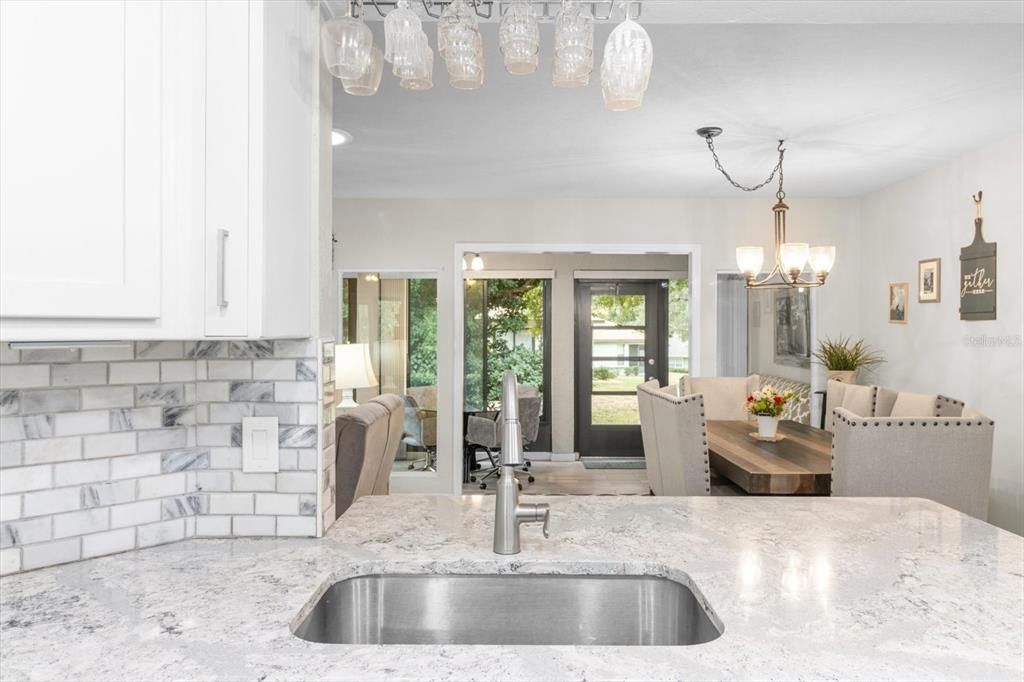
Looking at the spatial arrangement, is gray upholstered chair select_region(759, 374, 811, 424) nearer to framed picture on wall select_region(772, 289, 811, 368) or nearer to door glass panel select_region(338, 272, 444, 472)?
framed picture on wall select_region(772, 289, 811, 368)

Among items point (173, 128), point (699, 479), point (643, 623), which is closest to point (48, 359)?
point (173, 128)

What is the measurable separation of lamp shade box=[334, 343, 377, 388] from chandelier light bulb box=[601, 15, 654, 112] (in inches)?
148

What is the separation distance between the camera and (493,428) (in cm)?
601

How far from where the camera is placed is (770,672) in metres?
0.88

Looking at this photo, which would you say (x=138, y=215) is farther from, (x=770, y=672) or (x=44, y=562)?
(x=770, y=672)

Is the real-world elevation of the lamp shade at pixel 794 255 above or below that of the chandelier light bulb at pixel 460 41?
below

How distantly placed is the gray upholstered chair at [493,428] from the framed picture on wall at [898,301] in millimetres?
2941

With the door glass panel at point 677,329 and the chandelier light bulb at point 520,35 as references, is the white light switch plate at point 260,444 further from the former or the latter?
the door glass panel at point 677,329

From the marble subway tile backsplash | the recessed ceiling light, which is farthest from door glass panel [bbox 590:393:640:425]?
the marble subway tile backsplash

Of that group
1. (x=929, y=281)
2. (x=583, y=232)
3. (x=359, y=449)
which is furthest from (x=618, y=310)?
(x=359, y=449)

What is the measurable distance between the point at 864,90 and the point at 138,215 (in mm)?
3133

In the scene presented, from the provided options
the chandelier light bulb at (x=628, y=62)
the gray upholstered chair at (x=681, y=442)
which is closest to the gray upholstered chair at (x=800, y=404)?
the gray upholstered chair at (x=681, y=442)

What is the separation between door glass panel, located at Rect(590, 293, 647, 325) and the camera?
7527mm

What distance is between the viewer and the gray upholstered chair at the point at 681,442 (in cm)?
313
